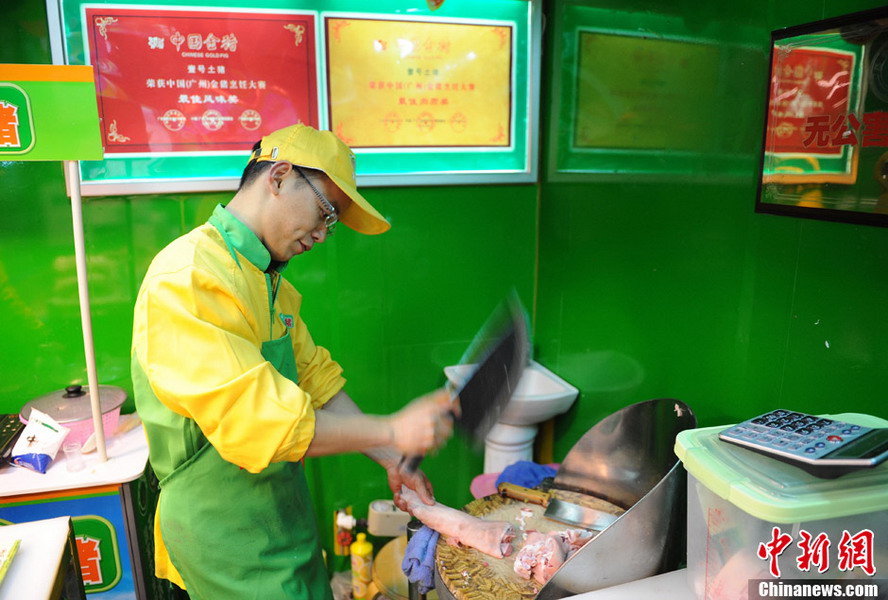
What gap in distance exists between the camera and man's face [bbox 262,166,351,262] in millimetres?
1642

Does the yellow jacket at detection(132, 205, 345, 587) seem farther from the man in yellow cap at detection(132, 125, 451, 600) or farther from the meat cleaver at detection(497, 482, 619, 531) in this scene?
the meat cleaver at detection(497, 482, 619, 531)

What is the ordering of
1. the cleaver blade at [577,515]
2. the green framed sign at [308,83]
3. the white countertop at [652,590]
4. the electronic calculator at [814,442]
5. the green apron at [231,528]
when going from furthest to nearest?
the green framed sign at [308,83] → the cleaver blade at [577,515] → the green apron at [231,528] → the white countertop at [652,590] → the electronic calculator at [814,442]

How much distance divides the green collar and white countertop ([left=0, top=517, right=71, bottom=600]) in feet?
2.79

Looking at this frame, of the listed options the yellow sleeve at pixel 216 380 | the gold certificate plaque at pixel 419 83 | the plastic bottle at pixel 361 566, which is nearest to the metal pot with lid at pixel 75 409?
the plastic bottle at pixel 361 566

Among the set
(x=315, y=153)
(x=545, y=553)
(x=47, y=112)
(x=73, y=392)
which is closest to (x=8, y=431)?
(x=73, y=392)

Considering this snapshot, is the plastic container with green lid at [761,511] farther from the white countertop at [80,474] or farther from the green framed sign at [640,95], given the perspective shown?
the white countertop at [80,474]

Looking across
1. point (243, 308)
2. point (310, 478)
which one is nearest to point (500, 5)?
point (243, 308)

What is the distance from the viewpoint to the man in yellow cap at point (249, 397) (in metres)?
1.35

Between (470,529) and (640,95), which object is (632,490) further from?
(640,95)

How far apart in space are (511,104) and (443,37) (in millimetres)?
438

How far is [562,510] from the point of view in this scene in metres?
2.04

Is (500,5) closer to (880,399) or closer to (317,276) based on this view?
(317,276)

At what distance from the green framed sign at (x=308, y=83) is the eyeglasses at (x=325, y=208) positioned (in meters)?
1.17

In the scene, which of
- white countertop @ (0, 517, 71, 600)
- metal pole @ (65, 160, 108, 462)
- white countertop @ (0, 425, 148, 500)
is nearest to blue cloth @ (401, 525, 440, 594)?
white countertop @ (0, 517, 71, 600)
